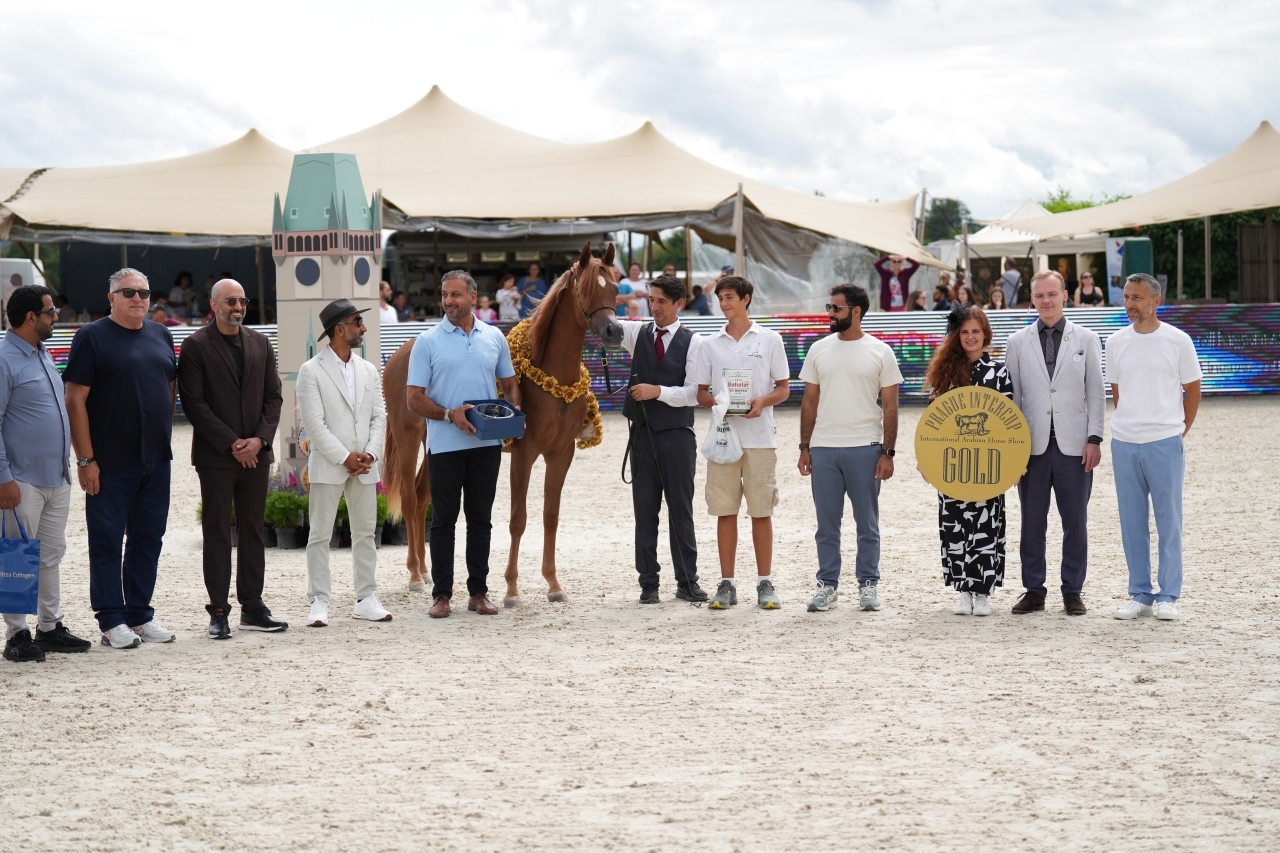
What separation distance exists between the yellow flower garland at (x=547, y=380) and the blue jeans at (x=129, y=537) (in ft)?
6.59

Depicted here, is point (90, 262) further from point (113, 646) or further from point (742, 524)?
point (113, 646)

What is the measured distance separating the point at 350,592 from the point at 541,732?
327cm

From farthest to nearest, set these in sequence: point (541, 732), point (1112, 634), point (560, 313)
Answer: point (560, 313) < point (1112, 634) < point (541, 732)

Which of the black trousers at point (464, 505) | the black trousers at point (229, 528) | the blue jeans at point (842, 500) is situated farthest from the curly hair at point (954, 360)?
the black trousers at point (229, 528)

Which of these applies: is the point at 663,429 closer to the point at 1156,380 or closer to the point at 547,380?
the point at 547,380

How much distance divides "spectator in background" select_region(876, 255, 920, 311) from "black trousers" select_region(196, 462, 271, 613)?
16485 millimetres

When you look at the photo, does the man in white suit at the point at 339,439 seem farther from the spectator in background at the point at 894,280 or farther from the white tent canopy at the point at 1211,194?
the white tent canopy at the point at 1211,194

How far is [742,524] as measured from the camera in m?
10.3

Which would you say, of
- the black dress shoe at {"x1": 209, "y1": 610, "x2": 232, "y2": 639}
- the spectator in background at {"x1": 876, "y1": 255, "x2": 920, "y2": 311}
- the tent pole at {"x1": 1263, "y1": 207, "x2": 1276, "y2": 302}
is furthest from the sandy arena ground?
the tent pole at {"x1": 1263, "y1": 207, "x2": 1276, "y2": 302}

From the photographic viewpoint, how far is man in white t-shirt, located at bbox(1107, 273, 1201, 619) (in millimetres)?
6562

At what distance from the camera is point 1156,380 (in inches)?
259

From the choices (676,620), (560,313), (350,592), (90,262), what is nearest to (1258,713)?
(676,620)

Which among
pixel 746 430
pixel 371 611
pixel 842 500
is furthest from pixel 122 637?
pixel 842 500

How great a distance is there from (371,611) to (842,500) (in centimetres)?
253
